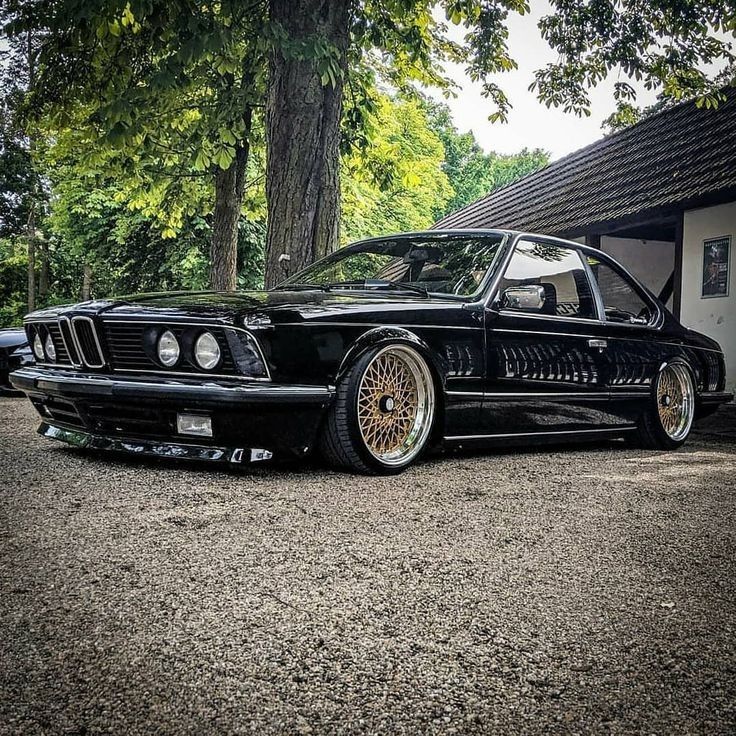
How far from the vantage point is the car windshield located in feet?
16.5

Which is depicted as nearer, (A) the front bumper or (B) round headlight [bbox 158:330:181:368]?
(A) the front bumper

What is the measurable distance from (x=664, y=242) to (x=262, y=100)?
8630 mm

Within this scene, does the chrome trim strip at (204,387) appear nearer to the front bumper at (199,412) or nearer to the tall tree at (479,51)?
the front bumper at (199,412)

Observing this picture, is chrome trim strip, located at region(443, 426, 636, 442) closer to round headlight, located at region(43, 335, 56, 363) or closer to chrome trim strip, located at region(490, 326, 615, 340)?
chrome trim strip, located at region(490, 326, 615, 340)

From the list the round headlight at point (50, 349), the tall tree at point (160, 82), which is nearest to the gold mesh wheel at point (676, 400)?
the round headlight at point (50, 349)

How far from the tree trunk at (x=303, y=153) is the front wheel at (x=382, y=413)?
343 cm

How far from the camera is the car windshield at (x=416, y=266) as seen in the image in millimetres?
5020

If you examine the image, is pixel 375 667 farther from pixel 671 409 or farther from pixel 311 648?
pixel 671 409

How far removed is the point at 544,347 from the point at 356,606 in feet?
10.8

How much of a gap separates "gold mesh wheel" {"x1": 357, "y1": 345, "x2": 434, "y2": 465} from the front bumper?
27 centimetres

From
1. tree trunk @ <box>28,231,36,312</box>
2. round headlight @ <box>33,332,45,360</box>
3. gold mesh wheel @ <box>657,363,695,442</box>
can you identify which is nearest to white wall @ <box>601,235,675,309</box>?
gold mesh wheel @ <box>657,363,695,442</box>

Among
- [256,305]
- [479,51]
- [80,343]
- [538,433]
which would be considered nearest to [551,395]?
[538,433]

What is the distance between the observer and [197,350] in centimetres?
398

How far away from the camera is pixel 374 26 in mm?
10391
